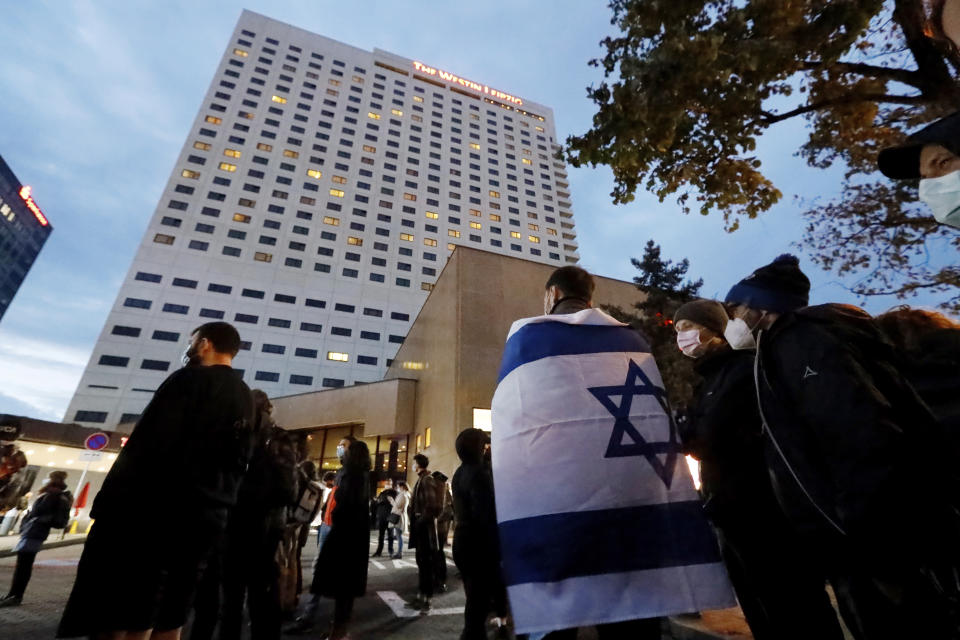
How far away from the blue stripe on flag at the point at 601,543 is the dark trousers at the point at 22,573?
6.56 meters

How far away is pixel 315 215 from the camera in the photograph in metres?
51.9

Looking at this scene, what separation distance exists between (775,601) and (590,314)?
4.98 feet

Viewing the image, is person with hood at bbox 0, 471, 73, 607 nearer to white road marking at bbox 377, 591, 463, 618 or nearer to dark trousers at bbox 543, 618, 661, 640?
white road marking at bbox 377, 591, 463, 618

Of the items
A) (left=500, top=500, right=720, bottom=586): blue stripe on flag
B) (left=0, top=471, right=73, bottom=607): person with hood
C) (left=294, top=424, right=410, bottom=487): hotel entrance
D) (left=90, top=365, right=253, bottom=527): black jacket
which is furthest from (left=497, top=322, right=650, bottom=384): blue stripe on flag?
(left=294, top=424, right=410, bottom=487): hotel entrance

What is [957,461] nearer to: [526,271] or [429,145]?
[526,271]

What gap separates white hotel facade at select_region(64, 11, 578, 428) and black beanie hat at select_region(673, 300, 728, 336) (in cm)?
4366

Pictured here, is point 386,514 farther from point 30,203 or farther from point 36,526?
point 30,203

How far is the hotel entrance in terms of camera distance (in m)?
25.5

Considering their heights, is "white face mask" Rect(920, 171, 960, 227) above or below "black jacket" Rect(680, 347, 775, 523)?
above

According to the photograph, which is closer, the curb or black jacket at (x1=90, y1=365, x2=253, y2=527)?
black jacket at (x1=90, y1=365, x2=253, y2=527)

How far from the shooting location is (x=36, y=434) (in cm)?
1669

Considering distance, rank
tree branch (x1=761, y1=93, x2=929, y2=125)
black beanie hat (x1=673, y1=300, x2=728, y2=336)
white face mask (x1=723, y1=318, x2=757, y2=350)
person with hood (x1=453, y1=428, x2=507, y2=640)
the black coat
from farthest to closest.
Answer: tree branch (x1=761, y1=93, x2=929, y2=125) → the black coat → person with hood (x1=453, y1=428, x2=507, y2=640) → black beanie hat (x1=673, y1=300, x2=728, y2=336) → white face mask (x1=723, y1=318, x2=757, y2=350)

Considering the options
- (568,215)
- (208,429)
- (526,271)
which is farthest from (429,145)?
(208,429)

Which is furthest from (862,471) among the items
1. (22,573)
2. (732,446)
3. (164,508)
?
(22,573)
